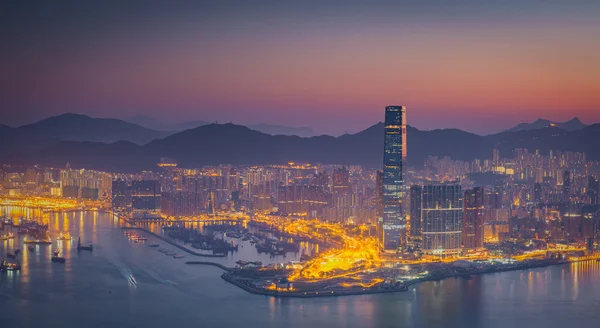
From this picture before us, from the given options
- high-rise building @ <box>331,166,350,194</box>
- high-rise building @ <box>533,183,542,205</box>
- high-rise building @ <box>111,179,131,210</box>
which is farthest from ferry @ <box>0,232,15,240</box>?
high-rise building @ <box>533,183,542,205</box>

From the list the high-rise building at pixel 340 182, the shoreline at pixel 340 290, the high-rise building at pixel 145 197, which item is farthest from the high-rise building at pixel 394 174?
the high-rise building at pixel 145 197

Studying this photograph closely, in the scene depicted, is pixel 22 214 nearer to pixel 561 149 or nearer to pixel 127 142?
pixel 127 142

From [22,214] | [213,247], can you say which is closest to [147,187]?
[22,214]

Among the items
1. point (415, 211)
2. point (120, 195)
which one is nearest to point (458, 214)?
point (415, 211)

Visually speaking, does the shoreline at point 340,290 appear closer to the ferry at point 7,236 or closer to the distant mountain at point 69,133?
the ferry at point 7,236

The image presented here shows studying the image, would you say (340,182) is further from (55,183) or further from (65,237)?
(55,183)
